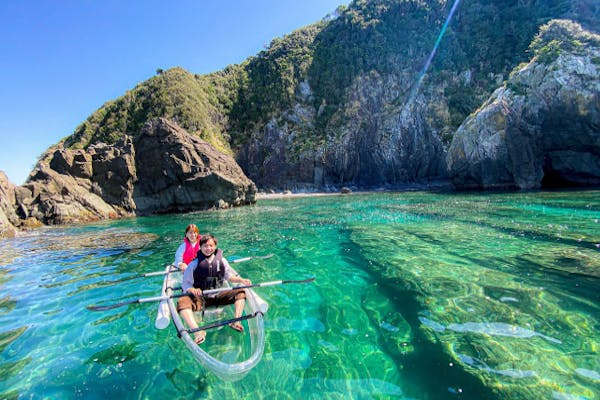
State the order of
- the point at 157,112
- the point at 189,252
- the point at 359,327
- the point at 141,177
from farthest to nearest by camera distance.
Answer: the point at 157,112
the point at 141,177
the point at 189,252
the point at 359,327

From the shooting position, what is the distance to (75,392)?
161 inches

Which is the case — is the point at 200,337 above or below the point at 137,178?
below

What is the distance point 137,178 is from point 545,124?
48017 millimetres

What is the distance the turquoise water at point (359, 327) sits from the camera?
4059 mm

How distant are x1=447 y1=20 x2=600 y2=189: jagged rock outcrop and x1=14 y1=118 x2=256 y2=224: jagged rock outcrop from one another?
3320 cm

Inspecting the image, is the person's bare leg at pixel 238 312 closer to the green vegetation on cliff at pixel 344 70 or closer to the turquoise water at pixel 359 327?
the turquoise water at pixel 359 327

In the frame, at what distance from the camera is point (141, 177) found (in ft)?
102

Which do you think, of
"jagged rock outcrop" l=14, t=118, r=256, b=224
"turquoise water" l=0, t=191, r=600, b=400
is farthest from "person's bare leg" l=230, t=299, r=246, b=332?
"jagged rock outcrop" l=14, t=118, r=256, b=224

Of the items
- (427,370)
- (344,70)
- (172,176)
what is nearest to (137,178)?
(172,176)

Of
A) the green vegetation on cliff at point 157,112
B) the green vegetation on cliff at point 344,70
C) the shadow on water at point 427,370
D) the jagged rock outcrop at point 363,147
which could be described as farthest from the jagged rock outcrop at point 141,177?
the jagged rock outcrop at point 363,147

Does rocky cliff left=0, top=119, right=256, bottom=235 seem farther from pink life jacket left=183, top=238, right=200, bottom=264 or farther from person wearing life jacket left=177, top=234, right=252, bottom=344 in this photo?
person wearing life jacket left=177, top=234, right=252, bottom=344

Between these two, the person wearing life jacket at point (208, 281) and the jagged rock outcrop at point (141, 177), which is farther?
the jagged rock outcrop at point (141, 177)

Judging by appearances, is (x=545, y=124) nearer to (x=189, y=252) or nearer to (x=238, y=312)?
(x=189, y=252)

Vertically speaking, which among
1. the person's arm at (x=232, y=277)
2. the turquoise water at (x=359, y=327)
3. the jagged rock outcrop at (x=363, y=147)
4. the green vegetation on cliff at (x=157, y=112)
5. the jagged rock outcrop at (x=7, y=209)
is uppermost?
the green vegetation on cliff at (x=157, y=112)
